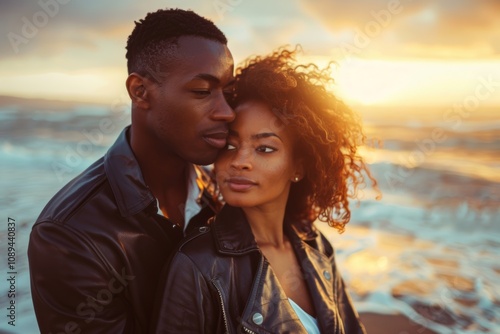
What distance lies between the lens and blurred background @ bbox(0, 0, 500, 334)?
17.2 feet

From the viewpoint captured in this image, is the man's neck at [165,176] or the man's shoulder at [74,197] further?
the man's neck at [165,176]

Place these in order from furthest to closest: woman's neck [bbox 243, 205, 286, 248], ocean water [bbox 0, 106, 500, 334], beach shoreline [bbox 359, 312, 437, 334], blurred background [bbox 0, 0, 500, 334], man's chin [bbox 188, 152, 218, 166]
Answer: blurred background [bbox 0, 0, 500, 334] → ocean water [bbox 0, 106, 500, 334] → beach shoreline [bbox 359, 312, 437, 334] → woman's neck [bbox 243, 205, 286, 248] → man's chin [bbox 188, 152, 218, 166]

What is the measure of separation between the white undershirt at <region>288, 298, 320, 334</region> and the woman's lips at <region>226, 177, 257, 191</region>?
649 mm

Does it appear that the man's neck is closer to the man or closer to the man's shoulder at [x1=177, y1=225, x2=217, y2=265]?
the man

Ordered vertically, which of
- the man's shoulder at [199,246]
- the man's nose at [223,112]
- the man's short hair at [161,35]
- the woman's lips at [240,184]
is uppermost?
the man's short hair at [161,35]

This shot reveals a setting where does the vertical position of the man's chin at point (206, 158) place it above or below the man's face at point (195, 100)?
below

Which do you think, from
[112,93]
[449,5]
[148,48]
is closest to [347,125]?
[148,48]

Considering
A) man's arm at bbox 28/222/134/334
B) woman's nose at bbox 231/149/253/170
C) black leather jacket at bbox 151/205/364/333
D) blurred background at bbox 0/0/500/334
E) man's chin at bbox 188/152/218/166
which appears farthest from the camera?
blurred background at bbox 0/0/500/334

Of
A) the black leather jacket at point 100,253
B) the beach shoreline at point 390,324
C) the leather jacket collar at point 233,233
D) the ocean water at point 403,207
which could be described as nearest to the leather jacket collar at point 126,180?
the black leather jacket at point 100,253

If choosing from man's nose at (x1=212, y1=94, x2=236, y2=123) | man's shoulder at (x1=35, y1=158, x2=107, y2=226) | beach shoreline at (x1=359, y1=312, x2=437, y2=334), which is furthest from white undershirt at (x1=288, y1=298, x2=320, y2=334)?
beach shoreline at (x1=359, y1=312, x2=437, y2=334)

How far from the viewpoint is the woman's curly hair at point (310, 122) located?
2625mm

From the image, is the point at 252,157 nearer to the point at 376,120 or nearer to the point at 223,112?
the point at 223,112

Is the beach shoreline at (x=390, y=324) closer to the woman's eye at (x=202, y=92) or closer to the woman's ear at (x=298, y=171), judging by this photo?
the woman's ear at (x=298, y=171)

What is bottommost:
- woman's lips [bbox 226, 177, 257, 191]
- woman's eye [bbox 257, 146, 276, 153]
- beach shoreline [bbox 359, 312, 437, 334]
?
beach shoreline [bbox 359, 312, 437, 334]
